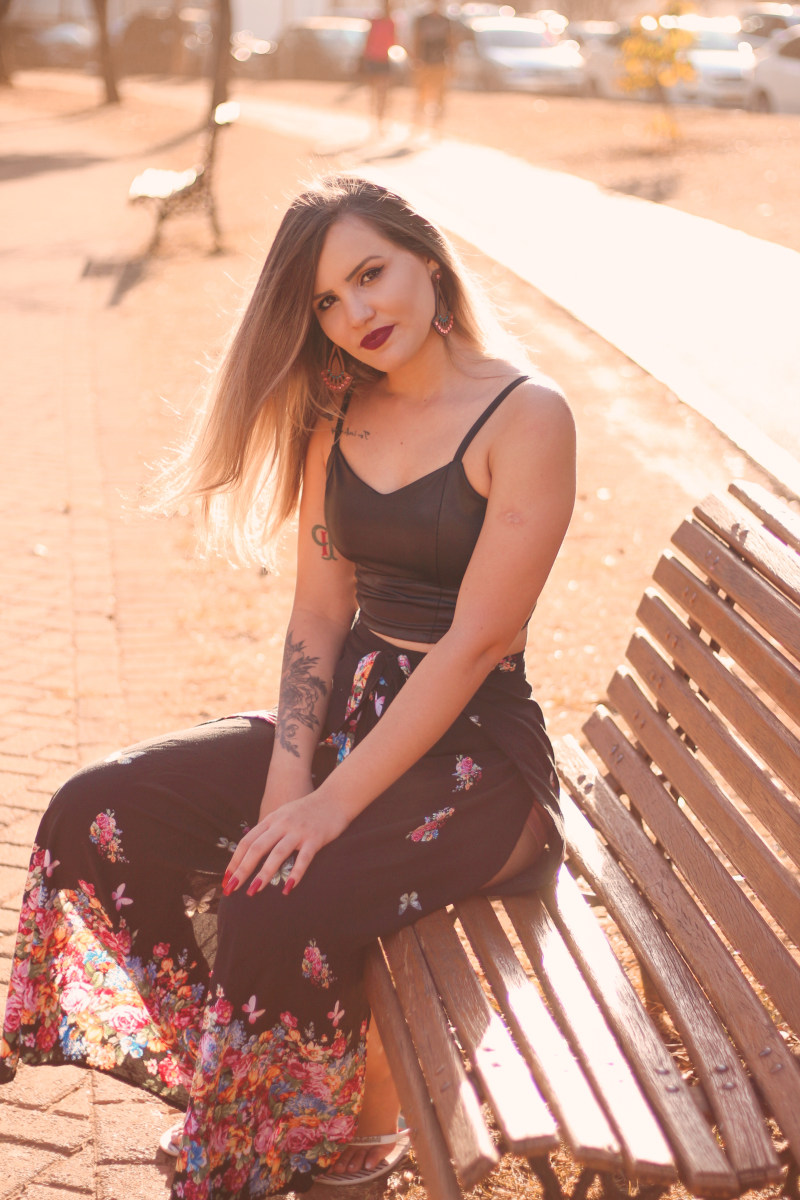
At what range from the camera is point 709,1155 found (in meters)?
1.76

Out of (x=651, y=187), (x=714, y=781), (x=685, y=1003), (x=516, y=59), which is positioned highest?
(x=516, y=59)

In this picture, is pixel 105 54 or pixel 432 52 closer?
pixel 432 52

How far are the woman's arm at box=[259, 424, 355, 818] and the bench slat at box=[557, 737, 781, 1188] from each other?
60 cm

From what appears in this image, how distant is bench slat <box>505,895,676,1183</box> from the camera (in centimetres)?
175

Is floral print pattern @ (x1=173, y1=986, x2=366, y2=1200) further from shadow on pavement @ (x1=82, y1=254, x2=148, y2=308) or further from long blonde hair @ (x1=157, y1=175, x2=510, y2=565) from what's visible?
shadow on pavement @ (x1=82, y1=254, x2=148, y2=308)

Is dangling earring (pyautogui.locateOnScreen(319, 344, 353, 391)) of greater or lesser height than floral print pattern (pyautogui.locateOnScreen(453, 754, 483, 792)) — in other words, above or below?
above

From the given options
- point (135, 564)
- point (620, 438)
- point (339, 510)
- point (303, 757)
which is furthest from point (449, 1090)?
point (620, 438)

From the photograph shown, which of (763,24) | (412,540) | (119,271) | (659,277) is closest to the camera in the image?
(412,540)

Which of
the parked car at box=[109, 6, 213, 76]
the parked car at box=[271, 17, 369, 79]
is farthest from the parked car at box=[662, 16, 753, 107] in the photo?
the parked car at box=[109, 6, 213, 76]

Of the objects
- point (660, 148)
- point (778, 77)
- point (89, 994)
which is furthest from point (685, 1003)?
point (778, 77)

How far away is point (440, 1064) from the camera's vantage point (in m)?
1.96

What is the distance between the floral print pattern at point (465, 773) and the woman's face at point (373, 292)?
808 mm

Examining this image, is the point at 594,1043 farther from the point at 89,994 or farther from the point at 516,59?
the point at 516,59

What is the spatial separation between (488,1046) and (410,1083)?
0.44 ft
